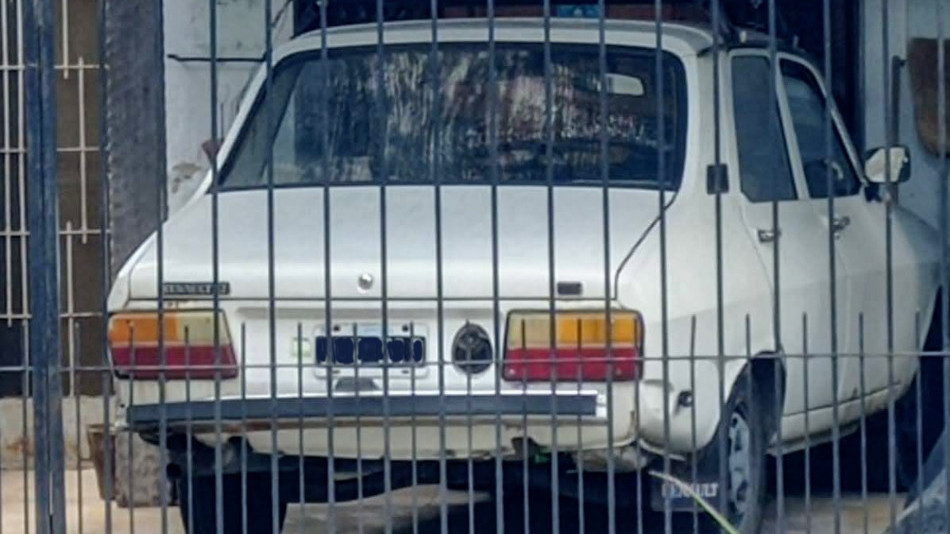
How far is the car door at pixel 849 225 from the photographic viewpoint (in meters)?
7.69

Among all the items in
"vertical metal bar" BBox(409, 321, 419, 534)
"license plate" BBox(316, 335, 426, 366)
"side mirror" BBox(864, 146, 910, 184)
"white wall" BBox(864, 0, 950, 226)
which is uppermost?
"white wall" BBox(864, 0, 950, 226)

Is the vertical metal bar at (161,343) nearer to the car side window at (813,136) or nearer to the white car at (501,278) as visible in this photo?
the white car at (501,278)

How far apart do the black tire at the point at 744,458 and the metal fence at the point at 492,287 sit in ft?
0.05

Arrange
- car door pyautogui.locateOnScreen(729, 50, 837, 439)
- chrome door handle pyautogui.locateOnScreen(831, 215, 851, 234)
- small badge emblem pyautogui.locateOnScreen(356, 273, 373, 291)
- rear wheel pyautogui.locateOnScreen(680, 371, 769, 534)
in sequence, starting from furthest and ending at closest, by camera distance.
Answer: chrome door handle pyautogui.locateOnScreen(831, 215, 851, 234) < car door pyautogui.locateOnScreen(729, 50, 837, 439) < rear wheel pyautogui.locateOnScreen(680, 371, 769, 534) < small badge emblem pyautogui.locateOnScreen(356, 273, 373, 291)

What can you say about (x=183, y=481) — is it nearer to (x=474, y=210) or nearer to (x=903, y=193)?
(x=474, y=210)

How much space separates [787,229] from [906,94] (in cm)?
272

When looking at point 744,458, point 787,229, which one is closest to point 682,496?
point 744,458

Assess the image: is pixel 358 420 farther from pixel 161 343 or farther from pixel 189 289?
pixel 189 289

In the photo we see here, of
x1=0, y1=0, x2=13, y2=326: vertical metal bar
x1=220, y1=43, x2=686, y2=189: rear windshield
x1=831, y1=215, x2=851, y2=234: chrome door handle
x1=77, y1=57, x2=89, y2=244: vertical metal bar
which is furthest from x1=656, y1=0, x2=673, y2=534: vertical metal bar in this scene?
x1=0, y1=0, x2=13, y2=326: vertical metal bar

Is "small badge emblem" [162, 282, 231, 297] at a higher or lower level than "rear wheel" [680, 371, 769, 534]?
higher

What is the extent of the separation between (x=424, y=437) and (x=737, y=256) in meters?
1.35

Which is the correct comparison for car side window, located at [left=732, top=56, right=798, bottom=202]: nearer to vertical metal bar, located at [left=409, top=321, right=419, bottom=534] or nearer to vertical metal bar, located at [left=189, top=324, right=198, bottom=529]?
vertical metal bar, located at [left=409, top=321, right=419, bottom=534]

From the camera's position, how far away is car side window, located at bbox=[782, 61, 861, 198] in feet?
25.7

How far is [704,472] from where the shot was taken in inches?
263
